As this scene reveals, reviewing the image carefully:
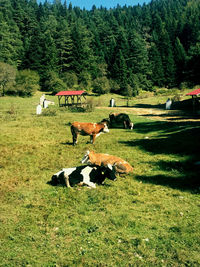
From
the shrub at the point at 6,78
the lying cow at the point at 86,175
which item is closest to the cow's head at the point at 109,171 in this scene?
the lying cow at the point at 86,175

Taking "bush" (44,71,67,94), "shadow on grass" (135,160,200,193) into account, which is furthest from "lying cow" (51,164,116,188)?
"bush" (44,71,67,94)

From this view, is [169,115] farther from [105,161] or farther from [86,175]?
[86,175]

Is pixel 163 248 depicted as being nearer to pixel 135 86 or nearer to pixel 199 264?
pixel 199 264

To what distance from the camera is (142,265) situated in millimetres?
4527

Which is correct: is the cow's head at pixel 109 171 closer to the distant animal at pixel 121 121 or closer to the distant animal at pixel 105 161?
the distant animal at pixel 105 161

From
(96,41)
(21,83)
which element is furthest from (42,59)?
(96,41)

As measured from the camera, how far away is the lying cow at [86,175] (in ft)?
26.7

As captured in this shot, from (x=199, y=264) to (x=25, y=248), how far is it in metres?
3.73

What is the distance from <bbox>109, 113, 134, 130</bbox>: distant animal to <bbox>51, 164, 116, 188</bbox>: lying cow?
1273 cm

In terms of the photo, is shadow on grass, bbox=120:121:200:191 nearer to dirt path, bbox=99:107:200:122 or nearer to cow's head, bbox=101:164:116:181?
cow's head, bbox=101:164:116:181

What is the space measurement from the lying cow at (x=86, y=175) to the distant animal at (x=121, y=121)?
41.8 feet

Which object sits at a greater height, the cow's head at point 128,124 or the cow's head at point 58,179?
the cow's head at point 128,124

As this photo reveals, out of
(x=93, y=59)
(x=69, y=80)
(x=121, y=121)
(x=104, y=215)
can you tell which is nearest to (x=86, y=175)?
(x=104, y=215)

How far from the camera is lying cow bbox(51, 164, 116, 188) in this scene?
26.7 feet
